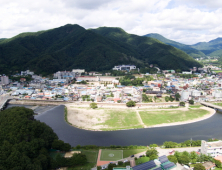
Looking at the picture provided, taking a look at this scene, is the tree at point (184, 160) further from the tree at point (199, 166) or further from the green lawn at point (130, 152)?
the green lawn at point (130, 152)

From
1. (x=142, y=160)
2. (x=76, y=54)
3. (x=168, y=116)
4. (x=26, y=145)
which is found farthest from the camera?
(x=76, y=54)

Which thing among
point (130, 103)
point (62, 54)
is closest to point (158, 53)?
point (62, 54)

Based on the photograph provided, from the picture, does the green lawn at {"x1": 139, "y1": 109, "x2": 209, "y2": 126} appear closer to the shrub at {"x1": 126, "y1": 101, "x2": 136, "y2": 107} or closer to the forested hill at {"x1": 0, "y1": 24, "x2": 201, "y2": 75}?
the shrub at {"x1": 126, "y1": 101, "x2": 136, "y2": 107}

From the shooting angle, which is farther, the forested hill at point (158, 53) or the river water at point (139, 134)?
the forested hill at point (158, 53)

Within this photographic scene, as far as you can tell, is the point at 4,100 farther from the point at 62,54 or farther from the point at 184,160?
the point at 62,54

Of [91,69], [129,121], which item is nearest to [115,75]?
[91,69]

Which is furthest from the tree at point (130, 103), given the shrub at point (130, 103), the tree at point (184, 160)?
the tree at point (184, 160)

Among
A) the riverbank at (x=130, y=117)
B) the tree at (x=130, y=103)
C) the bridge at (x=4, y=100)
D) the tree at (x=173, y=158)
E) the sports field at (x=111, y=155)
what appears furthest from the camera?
the bridge at (x=4, y=100)
